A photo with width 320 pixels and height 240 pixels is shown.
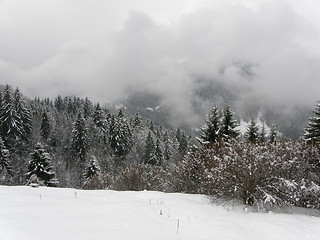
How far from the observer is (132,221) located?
6.48m

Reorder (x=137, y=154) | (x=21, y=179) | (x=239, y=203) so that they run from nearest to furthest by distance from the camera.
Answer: (x=239, y=203), (x=21, y=179), (x=137, y=154)

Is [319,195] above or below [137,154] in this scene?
below

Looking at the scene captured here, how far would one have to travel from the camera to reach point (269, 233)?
716 cm

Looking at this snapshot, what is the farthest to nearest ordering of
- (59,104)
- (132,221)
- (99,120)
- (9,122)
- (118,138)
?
1. (59,104)
2. (99,120)
3. (118,138)
4. (9,122)
5. (132,221)

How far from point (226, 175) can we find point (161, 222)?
16.1 ft

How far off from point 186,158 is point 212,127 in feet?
13.3

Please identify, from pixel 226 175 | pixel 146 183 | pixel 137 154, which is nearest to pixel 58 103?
pixel 137 154

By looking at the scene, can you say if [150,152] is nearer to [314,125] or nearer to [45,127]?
[45,127]

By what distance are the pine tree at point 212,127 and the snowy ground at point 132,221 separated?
665 inches

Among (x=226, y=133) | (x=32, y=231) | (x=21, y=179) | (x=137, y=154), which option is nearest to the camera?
(x=32, y=231)

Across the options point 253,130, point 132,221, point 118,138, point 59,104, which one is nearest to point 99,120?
point 118,138

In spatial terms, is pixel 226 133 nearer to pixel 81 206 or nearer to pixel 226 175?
pixel 226 175

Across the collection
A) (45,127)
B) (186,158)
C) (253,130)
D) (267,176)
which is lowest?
(267,176)

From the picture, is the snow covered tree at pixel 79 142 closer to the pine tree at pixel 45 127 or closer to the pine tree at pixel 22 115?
the pine tree at pixel 45 127
